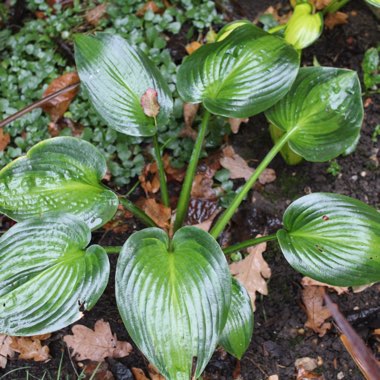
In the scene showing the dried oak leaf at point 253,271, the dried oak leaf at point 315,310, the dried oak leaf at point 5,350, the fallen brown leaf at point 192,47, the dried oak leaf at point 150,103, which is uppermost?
the dried oak leaf at point 150,103

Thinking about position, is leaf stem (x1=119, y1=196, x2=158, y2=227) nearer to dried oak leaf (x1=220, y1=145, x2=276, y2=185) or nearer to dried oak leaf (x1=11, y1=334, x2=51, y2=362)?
dried oak leaf (x1=220, y1=145, x2=276, y2=185)

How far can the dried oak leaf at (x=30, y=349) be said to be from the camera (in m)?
1.95

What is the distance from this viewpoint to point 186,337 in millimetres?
1417

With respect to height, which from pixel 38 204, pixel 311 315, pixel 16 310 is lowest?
pixel 311 315

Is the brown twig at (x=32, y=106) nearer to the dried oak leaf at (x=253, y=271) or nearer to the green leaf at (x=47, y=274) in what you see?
the green leaf at (x=47, y=274)

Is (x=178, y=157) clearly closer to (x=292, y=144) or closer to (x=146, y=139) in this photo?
(x=146, y=139)

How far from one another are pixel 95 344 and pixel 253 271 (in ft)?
2.33

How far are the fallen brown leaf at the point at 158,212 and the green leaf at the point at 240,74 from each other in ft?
1.66

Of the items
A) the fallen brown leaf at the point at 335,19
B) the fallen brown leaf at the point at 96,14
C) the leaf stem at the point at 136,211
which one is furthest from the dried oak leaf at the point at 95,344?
the fallen brown leaf at the point at 335,19

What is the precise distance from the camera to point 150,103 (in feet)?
5.96

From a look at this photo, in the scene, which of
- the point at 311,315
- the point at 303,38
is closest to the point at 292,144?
the point at 303,38

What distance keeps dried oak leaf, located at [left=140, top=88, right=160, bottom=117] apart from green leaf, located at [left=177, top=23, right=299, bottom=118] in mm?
104

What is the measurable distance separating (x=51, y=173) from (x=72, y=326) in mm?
669

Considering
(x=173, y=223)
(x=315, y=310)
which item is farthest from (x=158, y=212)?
(x=315, y=310)
